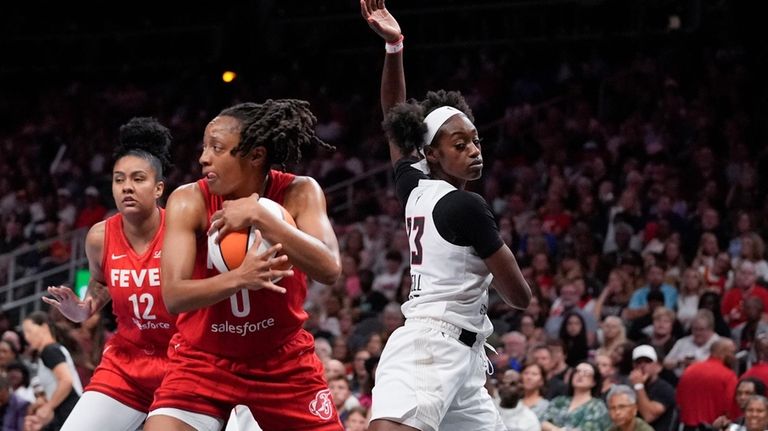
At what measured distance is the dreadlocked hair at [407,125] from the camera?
18.3 ft

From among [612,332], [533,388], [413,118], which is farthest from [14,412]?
[413,118]

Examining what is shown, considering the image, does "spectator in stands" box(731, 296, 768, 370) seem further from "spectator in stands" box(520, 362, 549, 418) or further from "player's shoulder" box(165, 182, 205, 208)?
"player's shoulder" box(165, 182, 205, 208)

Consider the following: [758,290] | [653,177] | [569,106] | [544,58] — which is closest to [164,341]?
[758,290]

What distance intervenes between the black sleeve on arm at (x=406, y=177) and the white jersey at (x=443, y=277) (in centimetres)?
29

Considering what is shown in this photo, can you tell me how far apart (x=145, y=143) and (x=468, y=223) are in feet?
5.71

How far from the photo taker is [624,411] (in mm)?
8430

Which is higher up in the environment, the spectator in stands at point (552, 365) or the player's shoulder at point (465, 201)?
the player's shoulder at point (465, 201)

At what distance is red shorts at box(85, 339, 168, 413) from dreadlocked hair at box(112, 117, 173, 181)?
826 mm

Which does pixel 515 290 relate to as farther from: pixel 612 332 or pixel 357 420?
pixel 612 332

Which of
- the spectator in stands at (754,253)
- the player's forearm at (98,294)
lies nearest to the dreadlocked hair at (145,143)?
Result: the player's forearm at (98,294)

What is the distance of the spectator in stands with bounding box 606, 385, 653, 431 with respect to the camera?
8.43 m

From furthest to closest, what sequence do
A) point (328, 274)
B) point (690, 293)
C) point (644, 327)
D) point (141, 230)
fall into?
point (690, 293)
point (644, 327)
point (141, 230)
point (328, 274)

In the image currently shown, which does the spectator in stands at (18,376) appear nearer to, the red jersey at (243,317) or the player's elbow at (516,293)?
the red jersey at (243,317)

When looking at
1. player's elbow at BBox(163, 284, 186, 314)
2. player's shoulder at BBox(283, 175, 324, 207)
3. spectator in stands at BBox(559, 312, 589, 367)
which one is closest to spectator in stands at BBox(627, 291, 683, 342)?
spectator in stands at BBox(559, 312, 589, 367)
